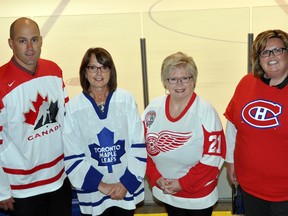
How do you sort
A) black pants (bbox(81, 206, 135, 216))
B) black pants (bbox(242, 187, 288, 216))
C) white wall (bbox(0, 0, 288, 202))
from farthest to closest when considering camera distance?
white wall (bbox(0, 0, 288, 202)) < black pants (bbox(81, 206, 135, 216)) < black pants (bbox(242, 187, 288, 216))

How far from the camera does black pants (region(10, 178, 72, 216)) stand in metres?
2.38

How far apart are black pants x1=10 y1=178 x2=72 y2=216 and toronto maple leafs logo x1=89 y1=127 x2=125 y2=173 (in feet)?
1.45

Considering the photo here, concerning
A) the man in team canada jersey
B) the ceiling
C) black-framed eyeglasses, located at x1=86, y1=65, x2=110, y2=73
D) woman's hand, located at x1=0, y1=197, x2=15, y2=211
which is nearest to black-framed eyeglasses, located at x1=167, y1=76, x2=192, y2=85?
black-framed eyeglasses, located at x1=86, y1=65, x2=110, y2=73

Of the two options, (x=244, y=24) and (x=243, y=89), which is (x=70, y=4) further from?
(x=243, y=89)

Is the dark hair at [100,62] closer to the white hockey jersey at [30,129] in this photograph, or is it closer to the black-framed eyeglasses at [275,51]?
the white hockey jersey at [30,129]

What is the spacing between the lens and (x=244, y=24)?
4129mm

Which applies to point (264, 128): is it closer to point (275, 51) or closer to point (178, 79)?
point (275, 51)

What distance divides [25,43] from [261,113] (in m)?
1.22

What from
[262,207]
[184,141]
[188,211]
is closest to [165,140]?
[184,141]

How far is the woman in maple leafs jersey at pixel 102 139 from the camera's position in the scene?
2.19 m

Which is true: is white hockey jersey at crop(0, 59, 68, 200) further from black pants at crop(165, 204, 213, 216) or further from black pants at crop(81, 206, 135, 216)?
black pants at crop(165, 204, 213, 216)

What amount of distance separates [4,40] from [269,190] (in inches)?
136

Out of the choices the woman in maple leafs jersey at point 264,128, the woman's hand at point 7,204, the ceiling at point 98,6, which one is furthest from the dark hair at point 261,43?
Result: the ceiling at point 98,6

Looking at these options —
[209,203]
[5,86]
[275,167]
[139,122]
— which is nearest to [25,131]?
[5,86]
